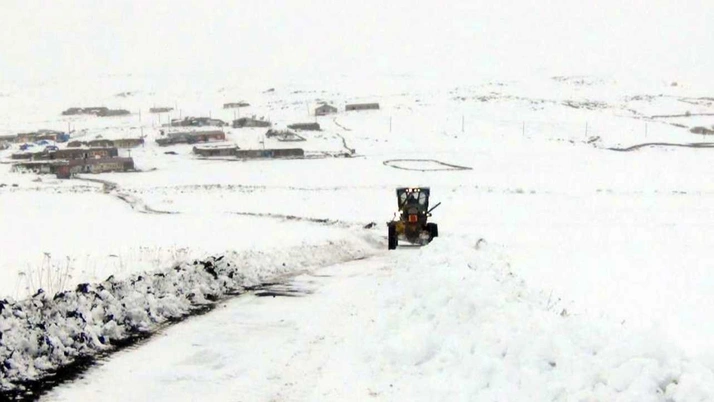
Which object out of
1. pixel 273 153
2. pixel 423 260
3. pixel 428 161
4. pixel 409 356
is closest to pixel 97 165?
pixel 273 153

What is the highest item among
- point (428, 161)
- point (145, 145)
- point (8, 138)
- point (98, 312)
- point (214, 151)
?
point (8, 138)

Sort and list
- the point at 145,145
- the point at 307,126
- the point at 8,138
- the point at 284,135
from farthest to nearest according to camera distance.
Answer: the point at 307,126
the point at 8,138
the point at 284,135
the point at 145,145

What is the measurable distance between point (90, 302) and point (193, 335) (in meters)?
1.60

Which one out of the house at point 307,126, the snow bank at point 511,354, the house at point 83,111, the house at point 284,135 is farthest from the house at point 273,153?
the house at point 83,111

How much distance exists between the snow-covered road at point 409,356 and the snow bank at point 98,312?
1.67 ft

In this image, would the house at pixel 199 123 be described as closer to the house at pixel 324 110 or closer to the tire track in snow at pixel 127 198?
the house at pixel 324 110

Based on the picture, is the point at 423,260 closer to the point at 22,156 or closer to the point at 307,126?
the point at 22,156

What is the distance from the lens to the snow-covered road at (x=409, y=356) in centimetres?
588

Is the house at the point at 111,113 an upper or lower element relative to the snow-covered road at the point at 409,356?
upper

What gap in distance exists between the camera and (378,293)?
1248 centimetres

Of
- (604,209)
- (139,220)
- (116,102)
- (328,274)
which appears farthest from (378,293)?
(116,102)

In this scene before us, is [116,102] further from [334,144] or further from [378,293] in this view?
[378,293]

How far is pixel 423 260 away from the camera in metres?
15.4

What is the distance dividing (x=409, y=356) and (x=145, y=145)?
79.0m
